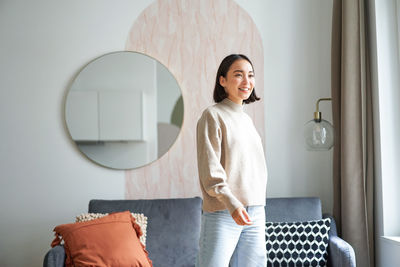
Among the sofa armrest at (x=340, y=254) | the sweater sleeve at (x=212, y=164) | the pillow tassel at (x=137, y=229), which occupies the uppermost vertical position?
the sweater sleeve at (x=212, y=164)

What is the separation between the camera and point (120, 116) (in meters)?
3.06

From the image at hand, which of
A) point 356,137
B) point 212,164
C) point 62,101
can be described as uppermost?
point 62,101

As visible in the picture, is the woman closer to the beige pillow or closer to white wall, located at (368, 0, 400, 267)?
the beige pillow

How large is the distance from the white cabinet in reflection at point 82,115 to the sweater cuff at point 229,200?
5.89 feet

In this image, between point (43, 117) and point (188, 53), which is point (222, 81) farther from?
point (43, 117)

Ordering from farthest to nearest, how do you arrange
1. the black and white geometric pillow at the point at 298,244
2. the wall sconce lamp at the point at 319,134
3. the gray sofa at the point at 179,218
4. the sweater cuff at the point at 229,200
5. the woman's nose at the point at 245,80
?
the wall sconce lamp at the point at 319,134 → the gray sofa at the point at 179,218 → the black and white geometric pillow at the point at 298,244 → the woman's nose at the point at 245,80 → the sweater cuff at the point at 229,200

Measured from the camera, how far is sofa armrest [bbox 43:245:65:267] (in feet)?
7.00

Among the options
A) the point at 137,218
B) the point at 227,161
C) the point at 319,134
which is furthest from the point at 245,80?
the point at 137,218

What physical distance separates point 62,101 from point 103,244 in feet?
4.08

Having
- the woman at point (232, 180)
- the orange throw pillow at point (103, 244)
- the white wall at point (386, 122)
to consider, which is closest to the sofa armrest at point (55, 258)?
the orange throw pillow at point (103, 244)

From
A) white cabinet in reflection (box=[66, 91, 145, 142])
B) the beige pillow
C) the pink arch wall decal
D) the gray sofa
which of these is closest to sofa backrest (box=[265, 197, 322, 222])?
the gray sofa

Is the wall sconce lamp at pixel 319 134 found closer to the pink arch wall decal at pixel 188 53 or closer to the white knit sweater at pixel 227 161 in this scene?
the pink arch wall decal at pixel 188 53

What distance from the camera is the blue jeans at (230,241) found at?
4.80 ft

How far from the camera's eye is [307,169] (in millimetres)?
3094
